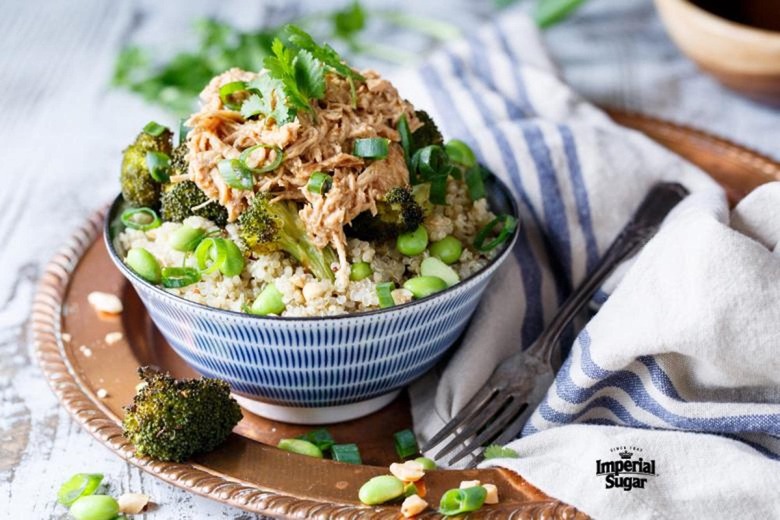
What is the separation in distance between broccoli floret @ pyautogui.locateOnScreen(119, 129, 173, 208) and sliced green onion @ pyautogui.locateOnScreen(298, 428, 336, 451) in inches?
33.6

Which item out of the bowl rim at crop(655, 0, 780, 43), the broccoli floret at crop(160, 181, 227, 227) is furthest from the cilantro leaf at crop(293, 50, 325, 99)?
the bowl rim at crop(655, 0, 780, 43)

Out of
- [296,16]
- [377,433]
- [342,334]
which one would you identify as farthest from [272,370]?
[296,16]

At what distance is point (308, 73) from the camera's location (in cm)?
267

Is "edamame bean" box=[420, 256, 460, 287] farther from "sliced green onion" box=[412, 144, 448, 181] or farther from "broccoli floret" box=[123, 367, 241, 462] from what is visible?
"broccoli floret" box=[123, 367, 241, 462]

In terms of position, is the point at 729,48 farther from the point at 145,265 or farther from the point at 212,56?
the point at 145,265

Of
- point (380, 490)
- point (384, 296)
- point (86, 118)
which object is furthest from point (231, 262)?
point (86, 118)

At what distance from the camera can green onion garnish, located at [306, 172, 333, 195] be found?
2584 mm

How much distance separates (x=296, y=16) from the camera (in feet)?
19.0

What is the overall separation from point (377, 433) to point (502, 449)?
21.0 inches

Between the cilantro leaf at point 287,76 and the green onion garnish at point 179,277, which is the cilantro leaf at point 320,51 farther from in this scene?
the green onion garnish at point 179,277

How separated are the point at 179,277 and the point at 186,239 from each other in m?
0.12

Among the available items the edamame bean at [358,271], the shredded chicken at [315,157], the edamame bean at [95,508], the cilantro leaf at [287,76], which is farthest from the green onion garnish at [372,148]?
the edamame bean at [95,508]

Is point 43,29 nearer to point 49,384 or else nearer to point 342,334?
point 49,384

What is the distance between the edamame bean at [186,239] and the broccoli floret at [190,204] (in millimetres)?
67
